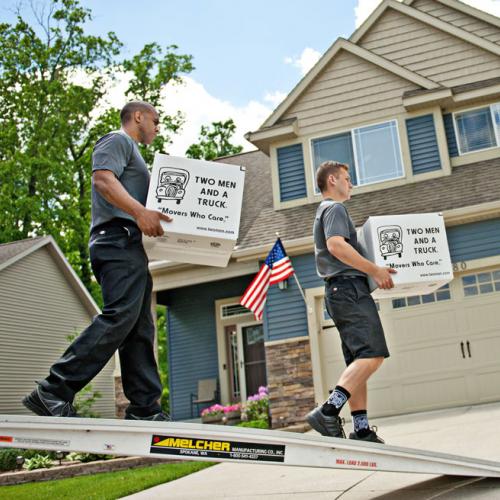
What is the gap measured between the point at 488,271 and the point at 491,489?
7525mm

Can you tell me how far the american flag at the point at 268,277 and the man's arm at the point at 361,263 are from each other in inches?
264

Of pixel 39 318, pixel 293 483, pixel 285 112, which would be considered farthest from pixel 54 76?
pixel 293 483

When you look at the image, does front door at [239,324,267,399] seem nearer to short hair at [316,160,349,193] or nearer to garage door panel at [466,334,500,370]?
garage door panel at [466,334,500,370]

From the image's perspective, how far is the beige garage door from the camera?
10.3 metres

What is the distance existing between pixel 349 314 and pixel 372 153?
8995 mm

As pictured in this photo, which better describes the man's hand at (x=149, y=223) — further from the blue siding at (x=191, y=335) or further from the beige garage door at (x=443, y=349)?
the blue siding at (x=191, y=335)

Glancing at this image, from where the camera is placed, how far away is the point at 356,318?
388cm

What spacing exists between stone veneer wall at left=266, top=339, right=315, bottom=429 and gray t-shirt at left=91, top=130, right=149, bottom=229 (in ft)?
26.2

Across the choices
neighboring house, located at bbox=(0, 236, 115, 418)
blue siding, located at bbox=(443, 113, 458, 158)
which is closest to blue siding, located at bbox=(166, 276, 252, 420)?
blue siding, located at bbox=(443, 113, 458, 158)

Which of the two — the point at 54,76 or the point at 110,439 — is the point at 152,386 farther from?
the point at 54,76

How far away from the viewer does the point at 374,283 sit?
13.1ft

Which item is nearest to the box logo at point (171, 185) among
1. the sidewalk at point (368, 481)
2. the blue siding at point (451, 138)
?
the sidewalk at point (368, 481)

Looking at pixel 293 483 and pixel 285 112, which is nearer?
pixel 293 483

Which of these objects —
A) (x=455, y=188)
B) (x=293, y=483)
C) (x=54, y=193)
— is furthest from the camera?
(x=54, y=193)
